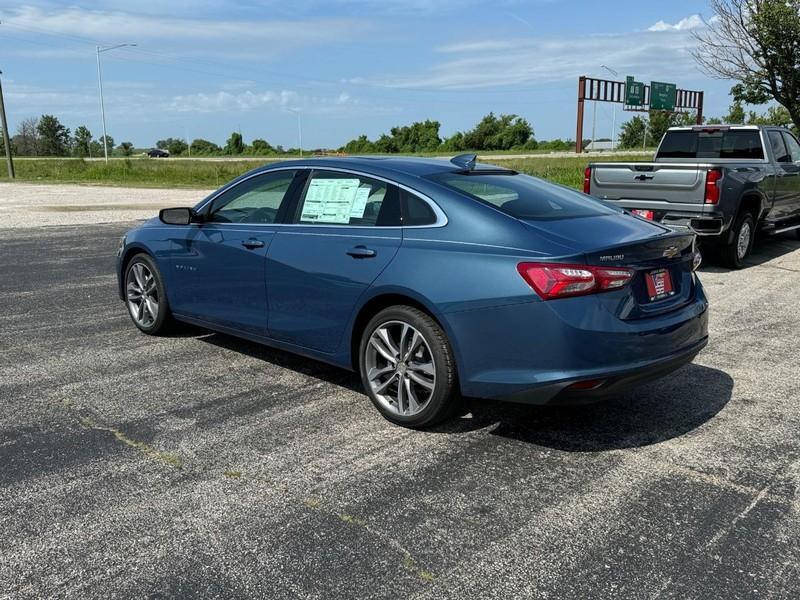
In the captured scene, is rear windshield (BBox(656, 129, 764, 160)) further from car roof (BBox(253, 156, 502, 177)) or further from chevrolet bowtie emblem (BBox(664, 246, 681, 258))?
chevrolet bowtie emblem (BBox(664, 246, 681, 258))

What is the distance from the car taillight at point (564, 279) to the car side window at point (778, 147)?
9.08 metres

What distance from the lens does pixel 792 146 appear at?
1217cm

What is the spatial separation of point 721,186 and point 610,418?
5.84 meters

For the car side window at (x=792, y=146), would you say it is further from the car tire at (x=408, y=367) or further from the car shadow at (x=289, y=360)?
the car tire at (x=408, y=367)

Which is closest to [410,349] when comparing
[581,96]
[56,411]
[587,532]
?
[587,532]

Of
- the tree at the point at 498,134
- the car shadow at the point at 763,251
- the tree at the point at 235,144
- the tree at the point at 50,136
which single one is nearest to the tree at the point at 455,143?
the tree at the point at 498,134

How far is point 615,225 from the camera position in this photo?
4422 mm

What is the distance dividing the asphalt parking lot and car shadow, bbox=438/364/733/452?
19 mm

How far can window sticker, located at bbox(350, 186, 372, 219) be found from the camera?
4754 millimetres

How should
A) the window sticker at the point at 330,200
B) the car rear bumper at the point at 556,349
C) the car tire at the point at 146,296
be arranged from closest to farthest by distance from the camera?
the car rear bumper at the point at 556,349 < the window sticker at the point at 330,200 < the car tire at the point at 146,296

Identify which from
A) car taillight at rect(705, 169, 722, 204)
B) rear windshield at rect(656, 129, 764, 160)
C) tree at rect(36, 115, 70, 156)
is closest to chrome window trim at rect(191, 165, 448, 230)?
car taillight at rect(705, 169, 722, 204)

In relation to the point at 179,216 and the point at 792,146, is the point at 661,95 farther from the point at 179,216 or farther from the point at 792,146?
the point at 179,216

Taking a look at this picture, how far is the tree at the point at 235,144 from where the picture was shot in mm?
100106

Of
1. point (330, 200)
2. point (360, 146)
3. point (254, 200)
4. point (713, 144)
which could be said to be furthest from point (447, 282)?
point (360, 146)
